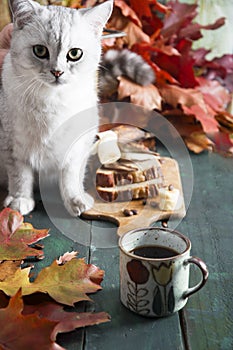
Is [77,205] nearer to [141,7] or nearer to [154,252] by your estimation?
[154,252]

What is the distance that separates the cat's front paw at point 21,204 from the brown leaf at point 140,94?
512mm

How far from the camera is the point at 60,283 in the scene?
90cm

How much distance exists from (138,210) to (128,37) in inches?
32.3

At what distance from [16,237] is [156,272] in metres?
0.34

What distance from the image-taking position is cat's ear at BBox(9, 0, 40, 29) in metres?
1.11

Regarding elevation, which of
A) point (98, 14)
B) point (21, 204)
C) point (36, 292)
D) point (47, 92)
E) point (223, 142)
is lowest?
point (223, 142)

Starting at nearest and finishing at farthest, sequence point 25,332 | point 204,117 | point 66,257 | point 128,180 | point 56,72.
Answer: point 25,332 < point 66,257 < point 56,72 < point 128,180 < point 204,117

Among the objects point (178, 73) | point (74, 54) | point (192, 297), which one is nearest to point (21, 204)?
point (74, 54)

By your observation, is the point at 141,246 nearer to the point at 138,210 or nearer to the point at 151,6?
the point at 138,210

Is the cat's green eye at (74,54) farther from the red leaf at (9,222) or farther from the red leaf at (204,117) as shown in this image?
the red leaf at (204,117)

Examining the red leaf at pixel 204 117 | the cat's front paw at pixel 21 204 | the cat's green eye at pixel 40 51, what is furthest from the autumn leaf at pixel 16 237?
the red leaf at pixel 204 117

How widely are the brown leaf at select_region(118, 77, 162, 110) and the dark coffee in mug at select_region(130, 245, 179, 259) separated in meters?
0.80

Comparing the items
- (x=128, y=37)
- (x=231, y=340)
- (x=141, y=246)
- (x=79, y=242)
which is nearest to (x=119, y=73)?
(x=128, y=37)

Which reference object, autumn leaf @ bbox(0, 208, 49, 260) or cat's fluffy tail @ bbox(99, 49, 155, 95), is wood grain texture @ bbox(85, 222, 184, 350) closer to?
autumn leaf @ bbox(0, 208, 49, 260)
